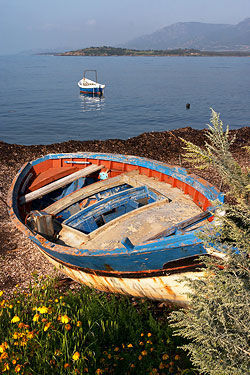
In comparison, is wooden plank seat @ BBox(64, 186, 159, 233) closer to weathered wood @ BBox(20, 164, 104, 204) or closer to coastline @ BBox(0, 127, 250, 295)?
coastline @ BBox(0, 127, 250, 295)

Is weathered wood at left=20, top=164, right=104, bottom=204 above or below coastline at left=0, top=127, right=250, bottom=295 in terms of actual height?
above

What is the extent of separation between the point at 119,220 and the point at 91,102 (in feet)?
146

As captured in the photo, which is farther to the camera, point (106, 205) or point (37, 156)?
point (37, 156)

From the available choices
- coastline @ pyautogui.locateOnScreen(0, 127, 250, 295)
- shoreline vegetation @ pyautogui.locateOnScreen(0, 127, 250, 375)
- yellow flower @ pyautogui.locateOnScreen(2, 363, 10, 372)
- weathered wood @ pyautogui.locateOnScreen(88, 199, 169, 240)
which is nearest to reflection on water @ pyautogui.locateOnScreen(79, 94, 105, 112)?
coastline @ pyautogui.locateOnScreen(0, 127, 250, 295)

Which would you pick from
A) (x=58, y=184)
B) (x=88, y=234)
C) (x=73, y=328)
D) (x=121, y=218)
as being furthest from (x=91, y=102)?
(x=73, y=328)

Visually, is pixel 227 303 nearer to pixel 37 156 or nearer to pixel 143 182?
pixel 143 182

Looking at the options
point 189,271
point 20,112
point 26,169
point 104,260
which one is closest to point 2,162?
point 26,169

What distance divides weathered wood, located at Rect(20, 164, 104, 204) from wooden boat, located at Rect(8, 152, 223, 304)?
33 mm

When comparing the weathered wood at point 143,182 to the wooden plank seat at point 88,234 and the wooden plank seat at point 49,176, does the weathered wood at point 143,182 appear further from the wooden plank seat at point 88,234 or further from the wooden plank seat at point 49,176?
the wooden plank seat at point 49,176

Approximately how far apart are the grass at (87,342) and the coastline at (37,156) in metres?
2.20

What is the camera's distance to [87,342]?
4.69m

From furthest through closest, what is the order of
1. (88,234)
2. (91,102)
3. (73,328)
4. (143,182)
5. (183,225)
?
(91,102) → (143,182) → (88,234) → (183,225) → (73,328)

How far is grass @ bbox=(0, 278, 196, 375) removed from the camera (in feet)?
12.6

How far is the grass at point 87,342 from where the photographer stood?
386 centimetres
